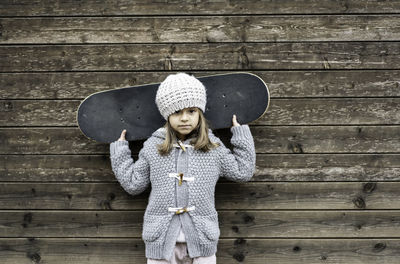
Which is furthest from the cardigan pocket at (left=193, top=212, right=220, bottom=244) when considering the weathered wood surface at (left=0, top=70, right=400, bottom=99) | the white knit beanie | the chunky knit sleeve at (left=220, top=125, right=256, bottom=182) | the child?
the weathered wood surface at (left=0, top=70, right=400, bottom=99)

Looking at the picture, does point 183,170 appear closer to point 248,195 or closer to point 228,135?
point 228,135

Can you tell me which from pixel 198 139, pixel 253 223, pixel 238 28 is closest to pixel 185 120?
pixel 198 139

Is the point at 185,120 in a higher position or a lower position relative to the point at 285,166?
higher

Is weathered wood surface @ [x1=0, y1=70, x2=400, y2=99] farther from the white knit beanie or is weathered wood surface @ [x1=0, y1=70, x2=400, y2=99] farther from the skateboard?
the white knit beanie

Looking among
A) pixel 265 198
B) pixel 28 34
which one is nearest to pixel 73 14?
pixel 28 34

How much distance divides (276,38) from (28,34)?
1.34 m

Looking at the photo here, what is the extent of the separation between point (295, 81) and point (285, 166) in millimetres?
469

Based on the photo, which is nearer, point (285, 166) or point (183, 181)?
point (183, 181)

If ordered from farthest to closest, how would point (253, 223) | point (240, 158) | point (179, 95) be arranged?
point (253, 223) → point (240, 158) → point (179, 95)

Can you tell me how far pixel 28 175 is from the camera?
199cm

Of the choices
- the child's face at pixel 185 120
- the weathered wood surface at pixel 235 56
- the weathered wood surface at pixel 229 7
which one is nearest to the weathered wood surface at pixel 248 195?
the child's face at pixel 185 120

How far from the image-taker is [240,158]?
1732mm

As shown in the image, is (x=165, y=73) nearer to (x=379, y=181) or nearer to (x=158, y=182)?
(x=158, y=182)

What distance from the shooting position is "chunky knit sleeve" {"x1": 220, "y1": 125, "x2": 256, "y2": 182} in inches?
67.5
